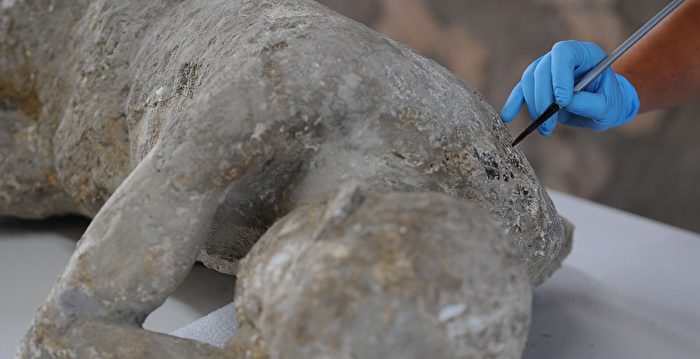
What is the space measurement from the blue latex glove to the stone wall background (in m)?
1.00

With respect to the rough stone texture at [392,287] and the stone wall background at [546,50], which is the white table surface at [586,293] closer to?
the stone wall background at [546,50]

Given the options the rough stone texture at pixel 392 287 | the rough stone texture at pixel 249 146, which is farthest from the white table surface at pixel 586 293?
the rough stone texture at pixel 392 287

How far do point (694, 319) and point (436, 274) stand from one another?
118 centimetres

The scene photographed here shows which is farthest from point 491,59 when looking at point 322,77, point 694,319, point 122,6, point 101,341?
point 101,341

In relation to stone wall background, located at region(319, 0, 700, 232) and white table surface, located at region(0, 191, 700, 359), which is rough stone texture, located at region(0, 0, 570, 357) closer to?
white table surface, located at region(0, 191, 700, 359)

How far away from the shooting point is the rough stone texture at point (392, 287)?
0.78 m

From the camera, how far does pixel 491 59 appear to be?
2844mm

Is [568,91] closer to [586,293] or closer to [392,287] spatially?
[586,293]

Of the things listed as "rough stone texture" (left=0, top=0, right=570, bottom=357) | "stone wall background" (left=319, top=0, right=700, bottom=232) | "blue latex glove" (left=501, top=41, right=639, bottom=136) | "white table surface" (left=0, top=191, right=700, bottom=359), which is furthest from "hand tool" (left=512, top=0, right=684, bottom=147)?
"stone wall background" (left=319, top=0, right=700, bottom=232)

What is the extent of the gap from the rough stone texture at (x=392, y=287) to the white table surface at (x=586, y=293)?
602 mm

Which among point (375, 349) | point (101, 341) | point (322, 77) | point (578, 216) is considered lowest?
point (578, 216)

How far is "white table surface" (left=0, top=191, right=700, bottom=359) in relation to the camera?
1568 millimetres

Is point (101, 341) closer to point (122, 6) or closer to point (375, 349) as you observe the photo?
point (375, 349)

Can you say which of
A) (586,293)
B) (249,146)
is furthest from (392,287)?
(586,293)
